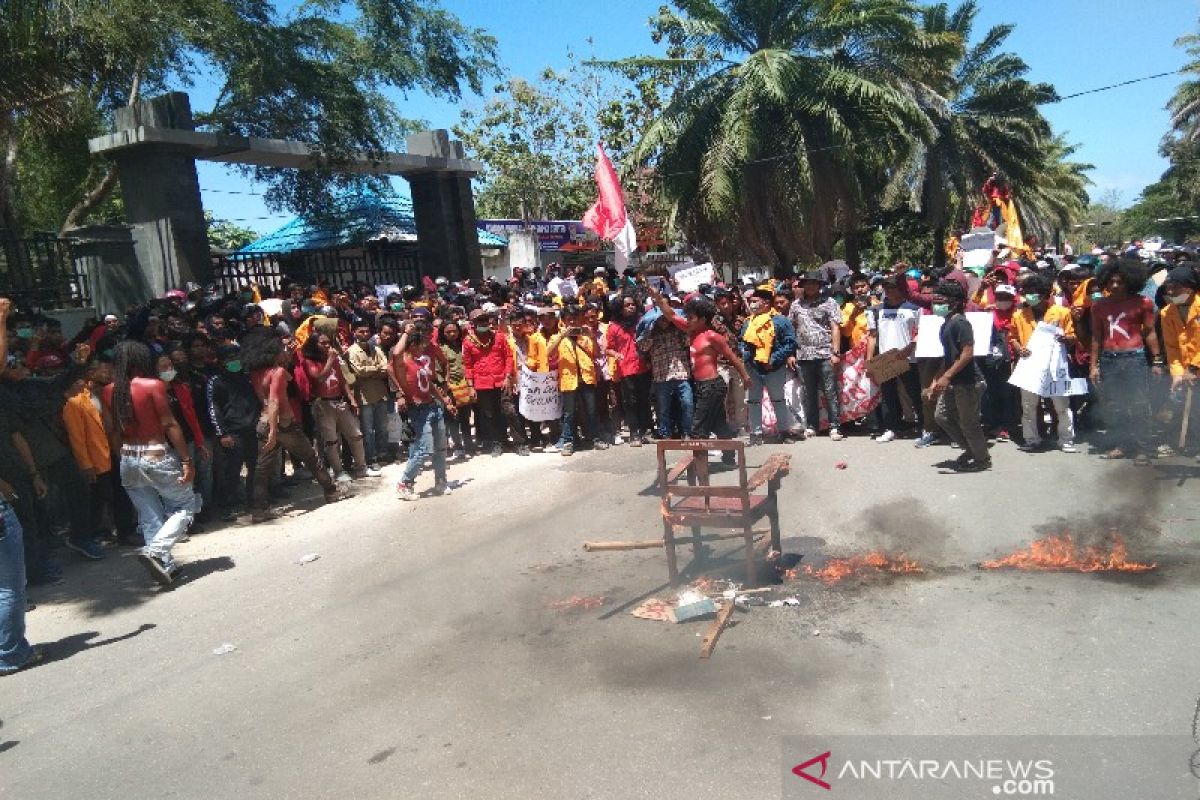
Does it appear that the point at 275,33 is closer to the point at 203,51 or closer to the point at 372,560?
the point at 203,51

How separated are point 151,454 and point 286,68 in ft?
36.2

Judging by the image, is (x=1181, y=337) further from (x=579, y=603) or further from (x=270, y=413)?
(x=270, y=413)

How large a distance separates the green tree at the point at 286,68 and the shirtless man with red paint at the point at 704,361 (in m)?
8.24

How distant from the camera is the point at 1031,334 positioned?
8.48 metres

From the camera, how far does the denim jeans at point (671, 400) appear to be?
865 cm

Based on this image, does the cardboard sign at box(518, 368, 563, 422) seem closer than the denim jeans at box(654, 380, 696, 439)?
No

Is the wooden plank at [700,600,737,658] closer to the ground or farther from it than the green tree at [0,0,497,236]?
closer to the ground

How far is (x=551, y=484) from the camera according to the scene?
28.4 ft

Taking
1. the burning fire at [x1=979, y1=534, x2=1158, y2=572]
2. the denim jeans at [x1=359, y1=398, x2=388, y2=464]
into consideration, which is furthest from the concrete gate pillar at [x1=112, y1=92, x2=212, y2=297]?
the burning fire at [x1=979, y1=534, x2=1158, y2=572]

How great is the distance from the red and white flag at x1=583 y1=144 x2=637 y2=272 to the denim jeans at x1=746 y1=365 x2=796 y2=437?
1.97 metres

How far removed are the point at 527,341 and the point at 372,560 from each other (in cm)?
392

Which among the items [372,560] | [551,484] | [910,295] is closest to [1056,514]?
[910,295]

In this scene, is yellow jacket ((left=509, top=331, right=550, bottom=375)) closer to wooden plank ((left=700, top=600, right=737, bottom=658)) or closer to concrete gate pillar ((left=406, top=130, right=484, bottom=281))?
wooden plank ((left=700, top=600, right=737, bottom=658))

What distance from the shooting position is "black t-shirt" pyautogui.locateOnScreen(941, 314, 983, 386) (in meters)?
7.69
